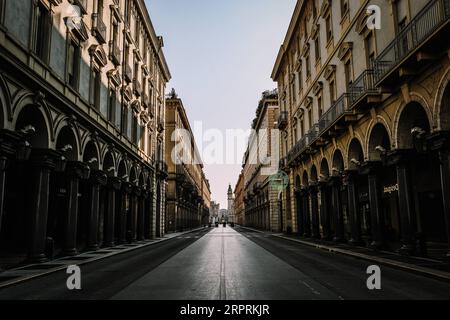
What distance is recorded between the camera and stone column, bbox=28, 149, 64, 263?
15992mm

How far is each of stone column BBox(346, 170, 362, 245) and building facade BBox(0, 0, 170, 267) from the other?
1477 centimetres

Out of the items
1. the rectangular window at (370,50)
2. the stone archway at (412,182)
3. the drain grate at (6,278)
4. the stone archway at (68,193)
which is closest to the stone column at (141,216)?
the stone archway at (68,193)

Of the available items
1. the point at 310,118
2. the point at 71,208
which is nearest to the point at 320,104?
the point at 310,118

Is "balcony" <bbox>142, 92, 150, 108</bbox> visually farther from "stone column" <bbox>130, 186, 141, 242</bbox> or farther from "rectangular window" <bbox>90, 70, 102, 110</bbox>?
"rectangular window" <bbox>90, 70, 102, 110</bbox>

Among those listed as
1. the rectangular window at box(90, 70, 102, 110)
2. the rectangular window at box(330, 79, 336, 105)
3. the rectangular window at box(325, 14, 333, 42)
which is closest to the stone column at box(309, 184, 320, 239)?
the rectangular window at box(330, 79, 336, 105)

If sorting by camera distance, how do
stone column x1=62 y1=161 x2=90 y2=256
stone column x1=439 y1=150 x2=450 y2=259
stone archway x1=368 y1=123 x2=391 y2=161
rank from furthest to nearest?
stone archway x1=368 y1=123 x2=391 y2=161 → stone column x1=62 y1=161 x2=90 y2=256 → stone column x1=439 y1=150 x2=450 y2=259

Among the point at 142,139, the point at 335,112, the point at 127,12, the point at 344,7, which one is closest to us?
the point at 344,7

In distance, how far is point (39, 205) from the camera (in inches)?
639

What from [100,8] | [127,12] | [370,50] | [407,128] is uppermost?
Answer: [127,12]

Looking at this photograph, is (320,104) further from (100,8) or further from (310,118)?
Result: (100,8)

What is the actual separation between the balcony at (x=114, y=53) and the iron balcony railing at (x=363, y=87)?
15.3 metres

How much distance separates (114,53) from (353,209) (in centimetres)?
1831

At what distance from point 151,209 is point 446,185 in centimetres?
2972
